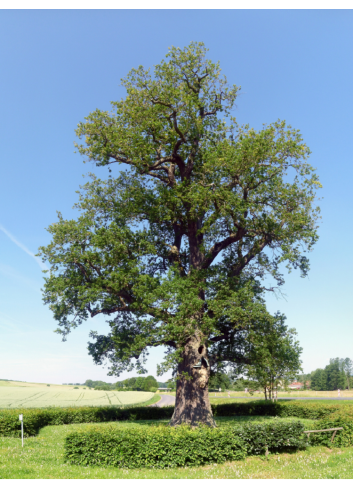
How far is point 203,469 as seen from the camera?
12484 mm

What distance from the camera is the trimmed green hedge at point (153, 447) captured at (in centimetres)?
1303

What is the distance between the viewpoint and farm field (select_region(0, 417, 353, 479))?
11.4 m

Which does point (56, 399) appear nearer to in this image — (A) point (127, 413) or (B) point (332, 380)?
(A) point (127, 413)

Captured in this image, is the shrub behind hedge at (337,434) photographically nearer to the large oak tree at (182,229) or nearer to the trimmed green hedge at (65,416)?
the large oak tree at (182,229)

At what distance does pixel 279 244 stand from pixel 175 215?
673 centimetres

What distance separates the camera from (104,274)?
2231 cm

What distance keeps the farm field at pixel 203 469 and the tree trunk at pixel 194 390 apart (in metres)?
6.87

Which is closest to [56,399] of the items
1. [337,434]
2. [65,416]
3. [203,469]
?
[65,416]

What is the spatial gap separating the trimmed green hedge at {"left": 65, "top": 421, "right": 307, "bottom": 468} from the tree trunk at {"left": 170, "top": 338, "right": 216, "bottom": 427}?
7.39 metres

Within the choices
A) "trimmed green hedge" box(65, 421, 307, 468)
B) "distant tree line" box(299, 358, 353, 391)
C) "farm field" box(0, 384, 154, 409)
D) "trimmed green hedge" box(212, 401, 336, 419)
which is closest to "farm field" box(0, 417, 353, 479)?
"trimmed green hedge" box(65, 421, 307, 468)

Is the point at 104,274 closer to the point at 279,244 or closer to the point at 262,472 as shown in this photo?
the point at 279,244

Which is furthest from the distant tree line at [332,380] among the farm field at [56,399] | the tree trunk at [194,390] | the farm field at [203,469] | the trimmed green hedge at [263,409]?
the farm field at [203,469]

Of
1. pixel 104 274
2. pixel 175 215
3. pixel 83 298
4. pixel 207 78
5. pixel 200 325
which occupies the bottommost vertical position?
pixel 200 325

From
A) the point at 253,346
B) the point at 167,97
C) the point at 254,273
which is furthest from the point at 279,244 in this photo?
the point at 167,97
